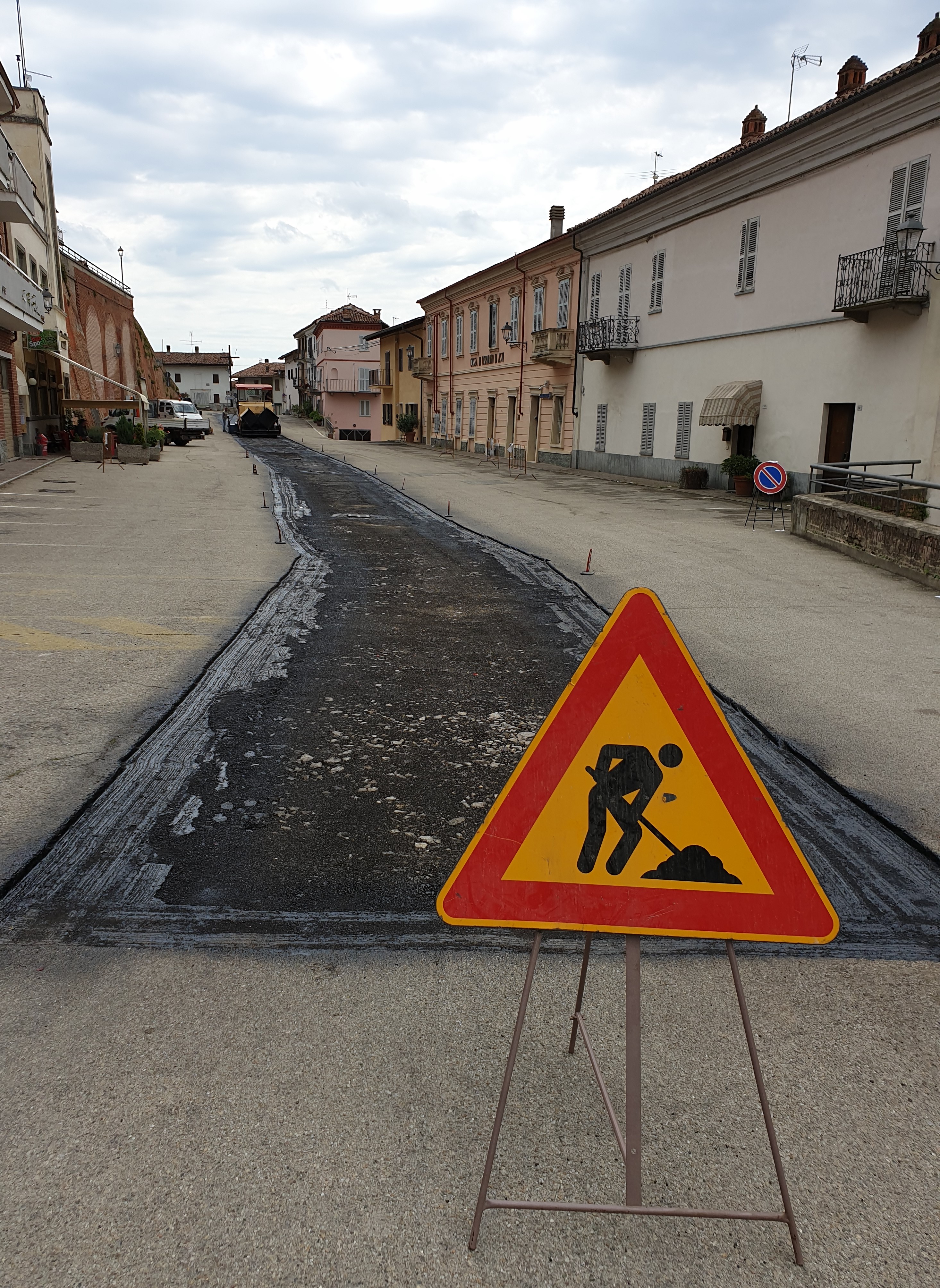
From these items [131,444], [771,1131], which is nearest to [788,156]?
[131,444]

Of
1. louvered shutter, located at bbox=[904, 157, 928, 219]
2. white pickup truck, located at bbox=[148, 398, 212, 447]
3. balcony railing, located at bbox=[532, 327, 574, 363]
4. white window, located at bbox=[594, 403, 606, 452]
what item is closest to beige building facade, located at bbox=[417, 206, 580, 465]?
balcony railing, located at bbox=[532, 327, 574, 363]

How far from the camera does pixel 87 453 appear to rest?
30.6 metres

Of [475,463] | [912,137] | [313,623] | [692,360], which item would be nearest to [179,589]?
[313,623]

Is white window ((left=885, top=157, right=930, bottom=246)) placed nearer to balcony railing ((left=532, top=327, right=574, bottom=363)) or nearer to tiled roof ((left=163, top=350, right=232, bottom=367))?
balcony railing ((left=532, top=327, right=574, bottom=363))

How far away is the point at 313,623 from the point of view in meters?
8.98

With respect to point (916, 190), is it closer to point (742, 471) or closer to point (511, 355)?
point (742, 471)

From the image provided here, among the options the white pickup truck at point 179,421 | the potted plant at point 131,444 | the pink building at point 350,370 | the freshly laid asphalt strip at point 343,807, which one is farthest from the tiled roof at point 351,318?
the freshly laid asphalt strip at point 343,807

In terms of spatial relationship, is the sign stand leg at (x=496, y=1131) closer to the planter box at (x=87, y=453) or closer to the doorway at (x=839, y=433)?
the doorway at (x=839, y=433)

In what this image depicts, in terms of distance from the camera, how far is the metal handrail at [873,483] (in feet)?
44.4

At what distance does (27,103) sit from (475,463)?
73.8 ft

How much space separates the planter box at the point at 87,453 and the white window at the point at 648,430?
17945 mm

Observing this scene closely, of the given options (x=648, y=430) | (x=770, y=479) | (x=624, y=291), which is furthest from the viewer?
(x=624, y=291)

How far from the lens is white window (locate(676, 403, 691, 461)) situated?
2714 cm

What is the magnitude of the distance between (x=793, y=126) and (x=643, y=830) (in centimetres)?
2355
